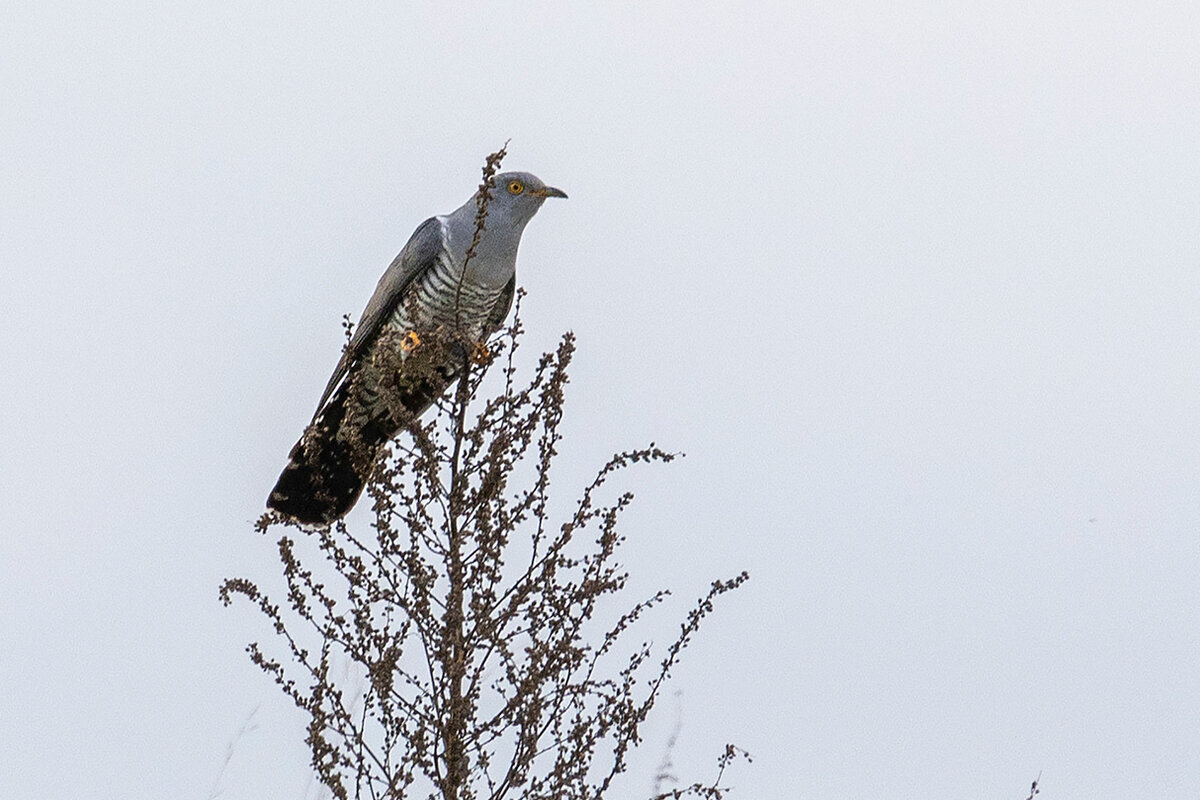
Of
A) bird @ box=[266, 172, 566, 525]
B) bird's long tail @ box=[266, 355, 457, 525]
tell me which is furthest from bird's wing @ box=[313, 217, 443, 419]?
bird's long tail @ box=[266, 355, 457, 525]

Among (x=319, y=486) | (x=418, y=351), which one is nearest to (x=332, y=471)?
(x=319, y=486)

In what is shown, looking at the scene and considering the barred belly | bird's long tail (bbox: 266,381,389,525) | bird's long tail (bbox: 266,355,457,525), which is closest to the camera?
the barred belly

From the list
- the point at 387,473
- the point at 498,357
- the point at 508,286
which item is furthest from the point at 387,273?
the point at 387,473

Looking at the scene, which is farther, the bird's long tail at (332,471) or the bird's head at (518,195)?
the bird's head at (518,195)

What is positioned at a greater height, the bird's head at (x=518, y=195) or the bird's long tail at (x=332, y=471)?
the bird's head at (x=518, y=195)

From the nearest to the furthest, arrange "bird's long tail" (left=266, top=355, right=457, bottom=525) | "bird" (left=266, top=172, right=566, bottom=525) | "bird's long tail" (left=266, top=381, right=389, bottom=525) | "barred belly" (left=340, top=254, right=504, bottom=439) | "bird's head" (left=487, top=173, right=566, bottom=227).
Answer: "barred belly" (left=340, top=254, right=504, bottom=439), "bird's long tail" (left=266, top=355, right=457, bottom=525), "bird's long tail" (left=266, top=381, right=389, bottom=525), "bird" (left=266, top=172, right=566, bottom=525), "bird's head" (left=487, top=173, right=566, bottom=227)

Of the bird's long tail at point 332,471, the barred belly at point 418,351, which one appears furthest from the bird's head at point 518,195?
the bird's long tail at point 332,471

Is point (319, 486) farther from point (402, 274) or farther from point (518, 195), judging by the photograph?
point (518, 195)

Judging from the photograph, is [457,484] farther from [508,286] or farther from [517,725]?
[508,286]

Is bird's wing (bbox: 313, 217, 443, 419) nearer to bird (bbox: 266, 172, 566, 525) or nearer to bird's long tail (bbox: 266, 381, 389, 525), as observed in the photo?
bird (bbox: 266, 172, 566, 525)

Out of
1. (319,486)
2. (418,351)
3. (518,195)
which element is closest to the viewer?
(418,351)

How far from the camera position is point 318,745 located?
274 cm

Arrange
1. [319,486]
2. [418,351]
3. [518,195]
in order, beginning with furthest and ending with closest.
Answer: [518,195]
[319,486]
[418,351]

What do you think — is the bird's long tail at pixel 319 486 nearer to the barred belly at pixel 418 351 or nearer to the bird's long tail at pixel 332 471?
the bird's long tail at pixel 332 471
